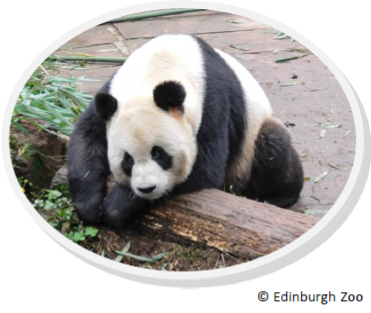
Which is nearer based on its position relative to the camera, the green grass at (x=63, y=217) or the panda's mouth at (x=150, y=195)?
the panda's mouth at (x=150, y=195)

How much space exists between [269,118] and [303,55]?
63.1 inches

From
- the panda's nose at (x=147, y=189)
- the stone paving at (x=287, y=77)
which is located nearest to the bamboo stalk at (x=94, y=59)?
the stone paving at (x=287, y=77)

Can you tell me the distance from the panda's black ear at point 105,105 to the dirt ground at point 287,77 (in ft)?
4.45

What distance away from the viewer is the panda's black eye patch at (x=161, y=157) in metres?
2.91

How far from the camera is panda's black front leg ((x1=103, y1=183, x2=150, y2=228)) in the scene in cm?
310

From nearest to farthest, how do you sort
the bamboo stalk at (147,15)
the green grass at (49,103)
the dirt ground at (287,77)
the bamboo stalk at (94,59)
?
the green grass at (49,103)
the dirt ground at (287,77)
the bamboo stalk at (94,59)
the bamboo stalk at (147,15)

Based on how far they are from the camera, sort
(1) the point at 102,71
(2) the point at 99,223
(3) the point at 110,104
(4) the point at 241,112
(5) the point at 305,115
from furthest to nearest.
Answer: (1) the point at 102,71
(5) the point at 305,115
(4) the point at 241,112
(2) the point at 99,223
(3) the point at 110,104

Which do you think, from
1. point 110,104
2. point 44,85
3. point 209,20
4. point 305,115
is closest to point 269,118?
point 305,115

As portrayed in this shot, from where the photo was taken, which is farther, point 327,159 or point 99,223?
point 327,159

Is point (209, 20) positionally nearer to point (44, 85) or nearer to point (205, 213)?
point (44, 85)

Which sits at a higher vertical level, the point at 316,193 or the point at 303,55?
the point at 303,55

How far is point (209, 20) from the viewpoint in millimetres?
5270

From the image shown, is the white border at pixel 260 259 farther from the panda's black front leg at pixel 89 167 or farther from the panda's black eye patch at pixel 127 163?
the panda's black eye patch at pixel 127 163

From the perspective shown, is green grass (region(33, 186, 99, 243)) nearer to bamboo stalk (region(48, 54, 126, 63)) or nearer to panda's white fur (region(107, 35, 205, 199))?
panda's white fur (region(107, 35, 205, 199))
